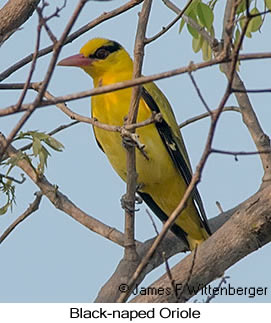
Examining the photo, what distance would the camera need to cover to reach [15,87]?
3428 millimetres

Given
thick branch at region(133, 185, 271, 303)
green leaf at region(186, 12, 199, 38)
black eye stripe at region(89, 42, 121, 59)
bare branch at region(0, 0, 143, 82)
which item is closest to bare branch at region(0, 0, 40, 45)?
bare branch at region(0, 0, 143, 82)

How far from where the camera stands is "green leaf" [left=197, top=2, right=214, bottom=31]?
141 inches

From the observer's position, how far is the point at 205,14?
3580mm

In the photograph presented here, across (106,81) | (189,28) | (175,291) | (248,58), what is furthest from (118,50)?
(248,58)

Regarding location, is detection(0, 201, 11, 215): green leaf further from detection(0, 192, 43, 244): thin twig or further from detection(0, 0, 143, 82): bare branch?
detection(0, 0, 143, 82): bare branch

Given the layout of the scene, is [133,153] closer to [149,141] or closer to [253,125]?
[253,125]

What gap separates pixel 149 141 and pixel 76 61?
2.31 ft

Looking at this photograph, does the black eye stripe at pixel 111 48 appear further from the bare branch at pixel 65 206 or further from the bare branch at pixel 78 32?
the bare branch at pixel 65 206

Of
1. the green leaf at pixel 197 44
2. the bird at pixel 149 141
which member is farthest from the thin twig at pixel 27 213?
the green leaf at pixel 197 44

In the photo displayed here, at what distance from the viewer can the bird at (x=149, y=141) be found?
4.38m

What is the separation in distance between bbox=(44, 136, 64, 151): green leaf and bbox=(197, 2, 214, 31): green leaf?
0.91 m

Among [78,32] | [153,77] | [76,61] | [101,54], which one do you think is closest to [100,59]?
[101,54]
